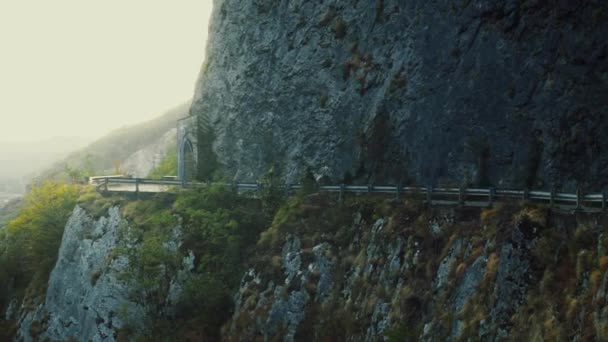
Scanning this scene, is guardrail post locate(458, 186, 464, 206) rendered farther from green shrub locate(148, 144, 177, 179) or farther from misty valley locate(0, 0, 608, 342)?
green shrub locate(148, 144, 177, 179)

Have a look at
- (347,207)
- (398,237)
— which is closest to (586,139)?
(398,237)

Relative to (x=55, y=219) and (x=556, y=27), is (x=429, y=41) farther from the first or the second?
(x=55, y=219)

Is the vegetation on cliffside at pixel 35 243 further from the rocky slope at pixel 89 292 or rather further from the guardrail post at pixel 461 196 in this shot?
the guardrail post at pixel 461 196

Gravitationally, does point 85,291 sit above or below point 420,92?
below

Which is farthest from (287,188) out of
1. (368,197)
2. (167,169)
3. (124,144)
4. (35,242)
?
(124,144)

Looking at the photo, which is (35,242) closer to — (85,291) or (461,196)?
(85,291)
